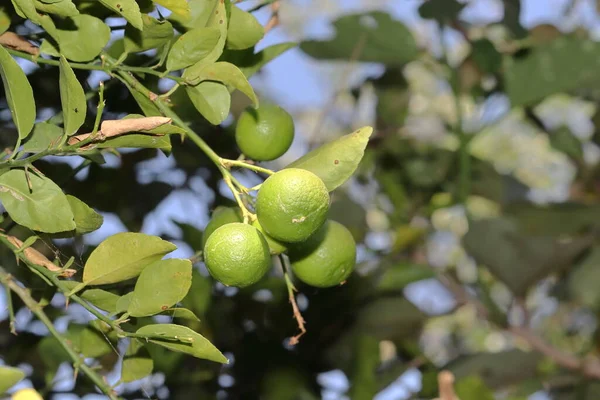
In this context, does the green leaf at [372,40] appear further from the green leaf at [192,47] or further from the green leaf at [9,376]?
the green leaf at [9,376]

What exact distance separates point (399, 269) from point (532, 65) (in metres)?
0.37

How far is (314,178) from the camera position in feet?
1.34

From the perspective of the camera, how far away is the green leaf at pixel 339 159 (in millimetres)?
430

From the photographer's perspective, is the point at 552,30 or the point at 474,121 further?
the point at 552,30

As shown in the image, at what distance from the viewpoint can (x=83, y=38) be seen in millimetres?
455

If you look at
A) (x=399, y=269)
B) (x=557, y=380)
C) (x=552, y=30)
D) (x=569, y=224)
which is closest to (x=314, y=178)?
(x=399, y=269)

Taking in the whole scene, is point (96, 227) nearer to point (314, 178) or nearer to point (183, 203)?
point (314, 178)

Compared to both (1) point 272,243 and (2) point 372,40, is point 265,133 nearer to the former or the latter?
(1) point 272,243

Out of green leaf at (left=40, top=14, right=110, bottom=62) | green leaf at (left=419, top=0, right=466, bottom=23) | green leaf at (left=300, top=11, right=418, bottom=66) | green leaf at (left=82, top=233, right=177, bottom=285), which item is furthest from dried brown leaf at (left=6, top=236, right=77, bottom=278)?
green leaf at (left=300, top=11, right=418, bottom=66)

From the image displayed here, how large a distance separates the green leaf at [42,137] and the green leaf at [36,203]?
24mm

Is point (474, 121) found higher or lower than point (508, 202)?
higher

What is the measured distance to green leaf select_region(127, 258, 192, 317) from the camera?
0.41 meters

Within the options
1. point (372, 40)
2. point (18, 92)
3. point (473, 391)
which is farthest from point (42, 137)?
point (372, 40)

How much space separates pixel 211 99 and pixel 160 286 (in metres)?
0.12
